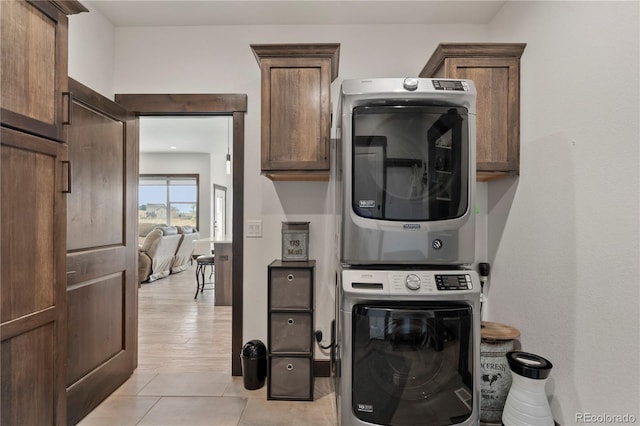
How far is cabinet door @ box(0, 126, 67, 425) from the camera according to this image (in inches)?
46.8

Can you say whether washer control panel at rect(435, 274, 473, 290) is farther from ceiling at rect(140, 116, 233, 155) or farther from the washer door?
ceiling at rect(140, 116, 233, 155)

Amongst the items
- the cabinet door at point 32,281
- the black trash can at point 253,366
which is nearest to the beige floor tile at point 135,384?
the black trash can at point 253,366

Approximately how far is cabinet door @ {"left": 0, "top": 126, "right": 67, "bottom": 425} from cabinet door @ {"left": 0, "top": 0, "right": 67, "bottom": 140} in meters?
0.07

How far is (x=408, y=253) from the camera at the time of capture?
63.6 inches

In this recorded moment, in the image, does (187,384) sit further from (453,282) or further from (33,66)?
(33,66)

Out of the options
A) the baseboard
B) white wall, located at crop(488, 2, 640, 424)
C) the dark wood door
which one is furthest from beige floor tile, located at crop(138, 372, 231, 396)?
white wall, located at crop(488, 2, 640, 424)

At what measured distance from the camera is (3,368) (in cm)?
118

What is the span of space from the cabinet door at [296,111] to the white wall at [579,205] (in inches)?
47.8

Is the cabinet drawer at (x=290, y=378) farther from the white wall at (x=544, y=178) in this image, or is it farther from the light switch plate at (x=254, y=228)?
the light switch plate at (x=254, y=228)

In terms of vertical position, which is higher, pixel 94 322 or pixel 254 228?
pixel 254 228

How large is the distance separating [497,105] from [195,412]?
8.65 feet

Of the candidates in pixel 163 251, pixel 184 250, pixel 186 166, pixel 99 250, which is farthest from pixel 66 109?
pixel 186 166

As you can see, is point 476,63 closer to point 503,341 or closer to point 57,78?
point 503,341

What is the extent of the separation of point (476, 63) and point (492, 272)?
1.41 metres
